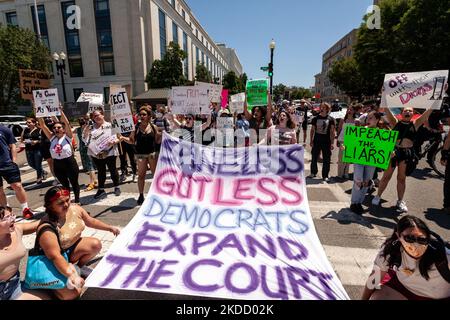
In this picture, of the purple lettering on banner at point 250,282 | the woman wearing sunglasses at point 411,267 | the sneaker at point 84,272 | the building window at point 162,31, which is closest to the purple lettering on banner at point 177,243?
the purple lettering on banner at point 250,282

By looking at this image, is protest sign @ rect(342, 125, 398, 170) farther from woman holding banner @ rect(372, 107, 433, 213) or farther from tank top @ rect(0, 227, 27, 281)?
tank top @ rect(0, 227, 27, 281)

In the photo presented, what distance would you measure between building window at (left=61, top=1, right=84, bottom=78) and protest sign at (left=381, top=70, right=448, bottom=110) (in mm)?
43920

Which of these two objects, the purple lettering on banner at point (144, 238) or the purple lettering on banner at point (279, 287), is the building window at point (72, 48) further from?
the purple lettering on banner at point (279, 287)

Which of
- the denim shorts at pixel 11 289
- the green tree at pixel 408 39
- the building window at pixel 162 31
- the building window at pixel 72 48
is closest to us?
the denim shorts at pixel 11 289

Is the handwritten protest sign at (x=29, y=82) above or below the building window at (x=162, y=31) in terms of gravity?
below

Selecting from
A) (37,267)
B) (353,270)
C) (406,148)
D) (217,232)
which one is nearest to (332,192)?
(406,148)

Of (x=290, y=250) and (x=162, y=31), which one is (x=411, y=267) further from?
(x=162, y=31)

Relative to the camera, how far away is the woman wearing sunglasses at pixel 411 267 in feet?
6.54

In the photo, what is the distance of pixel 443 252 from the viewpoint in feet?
6.51

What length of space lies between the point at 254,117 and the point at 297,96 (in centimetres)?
12382

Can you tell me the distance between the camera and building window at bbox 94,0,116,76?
37250 millimetres

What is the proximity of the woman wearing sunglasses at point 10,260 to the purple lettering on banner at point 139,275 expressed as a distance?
692 mm

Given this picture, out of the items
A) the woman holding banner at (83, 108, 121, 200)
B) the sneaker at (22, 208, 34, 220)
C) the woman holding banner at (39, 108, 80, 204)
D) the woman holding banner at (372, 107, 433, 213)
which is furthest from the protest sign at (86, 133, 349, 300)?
the sneaker at (22, 208, 34, 220)

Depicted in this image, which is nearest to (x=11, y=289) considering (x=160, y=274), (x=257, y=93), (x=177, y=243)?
(x=160, y=274)
